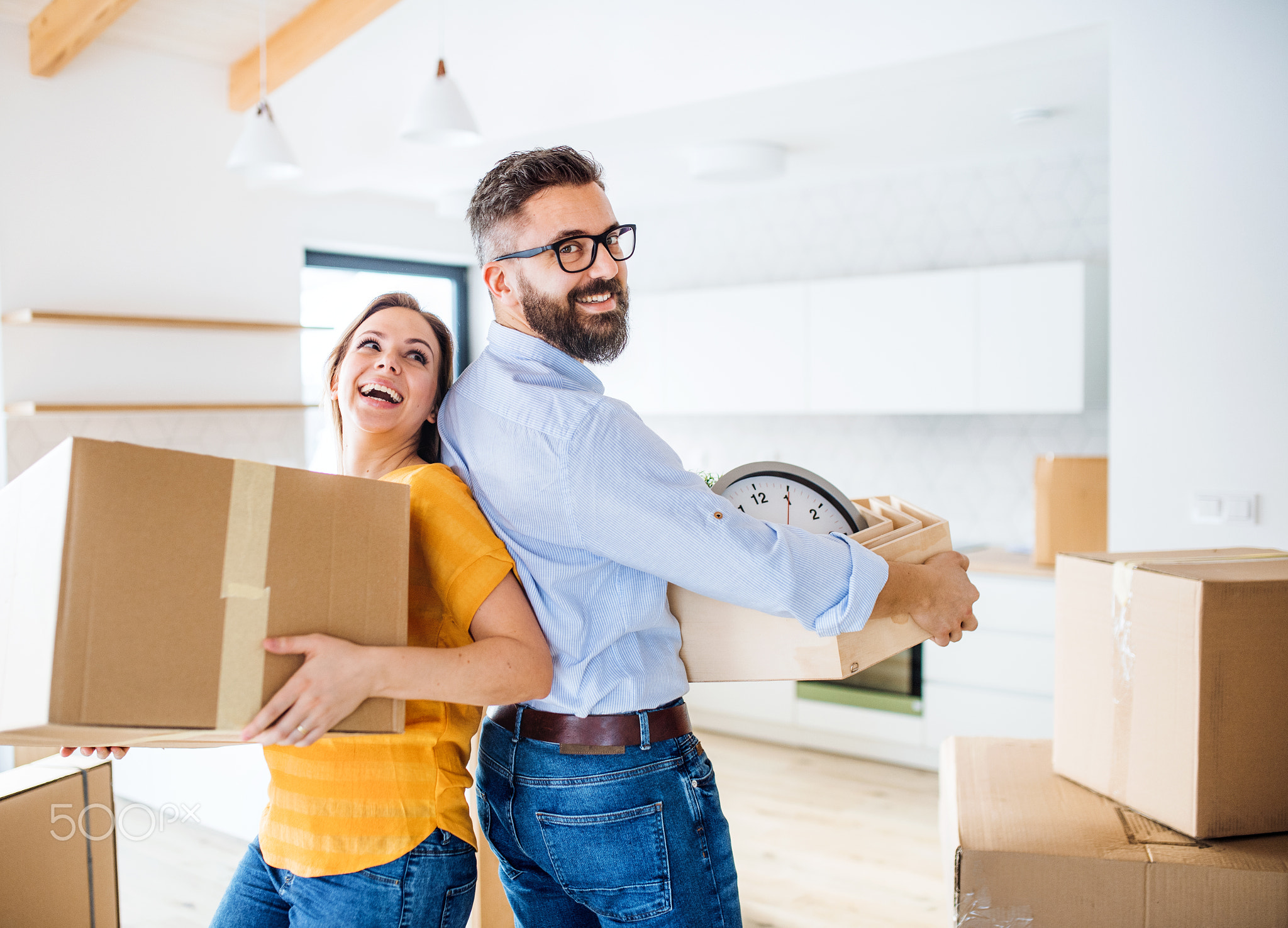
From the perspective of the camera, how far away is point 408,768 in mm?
1100

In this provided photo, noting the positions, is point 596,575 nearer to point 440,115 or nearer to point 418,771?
point 418,771

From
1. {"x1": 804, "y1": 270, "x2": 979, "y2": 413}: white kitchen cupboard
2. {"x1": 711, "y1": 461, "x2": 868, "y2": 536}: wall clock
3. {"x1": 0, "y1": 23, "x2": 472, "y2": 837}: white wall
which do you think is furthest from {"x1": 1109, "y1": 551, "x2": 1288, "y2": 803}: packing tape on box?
{"x1": 0, "y1": 23, "x2": 472, "y2": 837}: white wall

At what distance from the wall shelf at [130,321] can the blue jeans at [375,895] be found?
116 inches

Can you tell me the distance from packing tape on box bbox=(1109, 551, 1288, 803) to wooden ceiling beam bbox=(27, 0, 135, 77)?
11.0 feet

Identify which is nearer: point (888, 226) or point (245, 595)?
point (245, 595)

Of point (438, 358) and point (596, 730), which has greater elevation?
point (438, 358)

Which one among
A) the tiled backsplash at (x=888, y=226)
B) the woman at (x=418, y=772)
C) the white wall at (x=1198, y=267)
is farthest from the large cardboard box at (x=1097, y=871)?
the tiled backsplash at (x=888, y=226)

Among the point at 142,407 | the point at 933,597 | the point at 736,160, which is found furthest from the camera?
the point at 142,407

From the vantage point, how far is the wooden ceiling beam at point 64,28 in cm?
325

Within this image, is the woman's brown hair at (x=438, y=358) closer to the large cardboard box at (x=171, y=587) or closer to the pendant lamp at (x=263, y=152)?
the large cardboard box at (x=171, y=587)

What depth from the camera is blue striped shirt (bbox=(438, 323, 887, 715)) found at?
1076 mm

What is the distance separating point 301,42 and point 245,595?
3.54 m

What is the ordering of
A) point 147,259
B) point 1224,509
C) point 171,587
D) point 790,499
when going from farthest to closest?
point 147,259
point 1224,509
point 790,499
point 171,587

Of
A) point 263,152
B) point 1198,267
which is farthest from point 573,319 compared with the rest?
point 263,152
